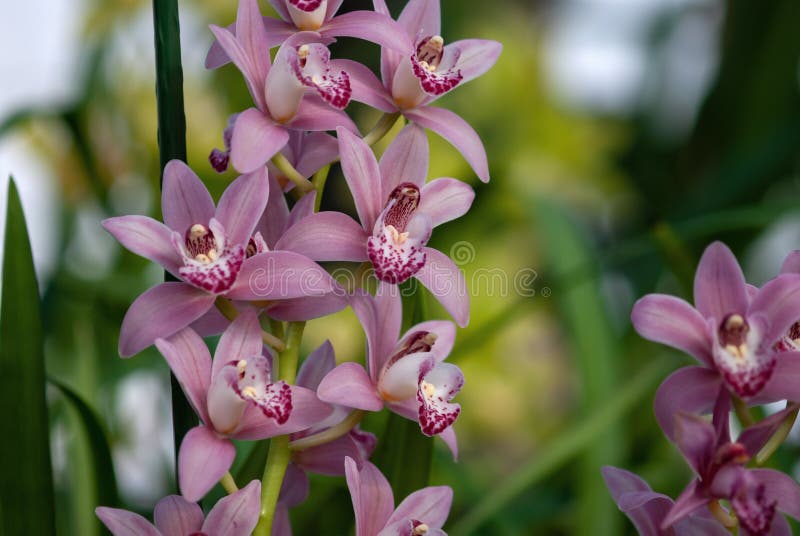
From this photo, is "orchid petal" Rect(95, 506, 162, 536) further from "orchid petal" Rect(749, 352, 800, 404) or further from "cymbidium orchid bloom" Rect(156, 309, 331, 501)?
"orchid petal" Rect(749, 352, 800, 404)

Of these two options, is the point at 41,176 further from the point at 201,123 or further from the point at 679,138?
the point at 679,138

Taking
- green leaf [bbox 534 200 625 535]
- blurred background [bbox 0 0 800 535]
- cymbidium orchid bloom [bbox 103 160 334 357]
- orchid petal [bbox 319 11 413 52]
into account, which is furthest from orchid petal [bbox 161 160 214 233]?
green leaf [bbox 534 200 625 535]

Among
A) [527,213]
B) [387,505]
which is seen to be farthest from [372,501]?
[527,213]

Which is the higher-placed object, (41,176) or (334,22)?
(334,22)

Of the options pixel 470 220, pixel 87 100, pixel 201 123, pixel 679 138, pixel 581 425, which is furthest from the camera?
pixel 679 138

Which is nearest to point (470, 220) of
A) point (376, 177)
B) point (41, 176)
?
point (376, 177)

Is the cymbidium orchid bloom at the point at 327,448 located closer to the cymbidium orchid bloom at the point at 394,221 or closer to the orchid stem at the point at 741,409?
the cymbidium orchid bloom at the point at 394,221

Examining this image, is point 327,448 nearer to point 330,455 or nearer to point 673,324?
point 330,455
